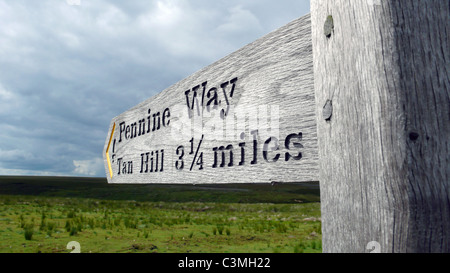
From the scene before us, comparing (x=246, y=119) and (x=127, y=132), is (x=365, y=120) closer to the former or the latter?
(x=246, y=119)

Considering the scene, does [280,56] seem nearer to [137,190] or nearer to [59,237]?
[59,237]

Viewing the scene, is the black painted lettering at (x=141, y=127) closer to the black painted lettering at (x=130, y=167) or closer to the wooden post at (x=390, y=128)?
the black painted lettering at (x=130, y=167)

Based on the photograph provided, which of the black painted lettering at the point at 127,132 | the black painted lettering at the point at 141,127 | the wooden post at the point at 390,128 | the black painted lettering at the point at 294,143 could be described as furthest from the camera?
the black painted lettering at the point at 127,132

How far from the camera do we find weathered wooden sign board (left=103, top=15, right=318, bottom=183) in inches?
70.9

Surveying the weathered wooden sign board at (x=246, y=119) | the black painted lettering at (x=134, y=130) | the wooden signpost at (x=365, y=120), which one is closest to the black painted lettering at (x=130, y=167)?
the black painted lettering at (x=134, y=130)

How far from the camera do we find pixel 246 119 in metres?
2.14

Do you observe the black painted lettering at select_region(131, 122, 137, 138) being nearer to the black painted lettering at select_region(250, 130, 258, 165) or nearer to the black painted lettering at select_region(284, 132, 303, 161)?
the black painted lettering at select_region(250, 130, 258, 165)

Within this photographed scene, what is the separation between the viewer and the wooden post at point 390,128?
99 centimetres

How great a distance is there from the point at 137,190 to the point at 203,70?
85.7 feet

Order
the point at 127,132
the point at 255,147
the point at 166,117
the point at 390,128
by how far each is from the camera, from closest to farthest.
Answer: the point at 390,128 < the point at 255,147 < the point at 166,117 < the point at 127,132

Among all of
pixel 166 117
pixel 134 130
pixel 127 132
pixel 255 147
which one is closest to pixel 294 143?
pixel 255 147

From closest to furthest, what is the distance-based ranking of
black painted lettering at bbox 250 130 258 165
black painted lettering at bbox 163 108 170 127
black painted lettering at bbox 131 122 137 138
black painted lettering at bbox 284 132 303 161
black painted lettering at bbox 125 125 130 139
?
black painted lettering at bbox 284 132 303 161, black painted lettering at bbox 250 130 258 165, black painted lettering at bbox 163 108 170 127, black painted lettering at bbox 131 122 137 138, black painted lettering at bbox 125 125 130 139

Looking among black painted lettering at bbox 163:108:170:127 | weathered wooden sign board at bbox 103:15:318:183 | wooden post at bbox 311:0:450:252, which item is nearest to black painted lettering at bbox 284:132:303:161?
weathered wooden sign board at bbox 103:15:318:183

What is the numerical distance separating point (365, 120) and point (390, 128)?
101 mm
